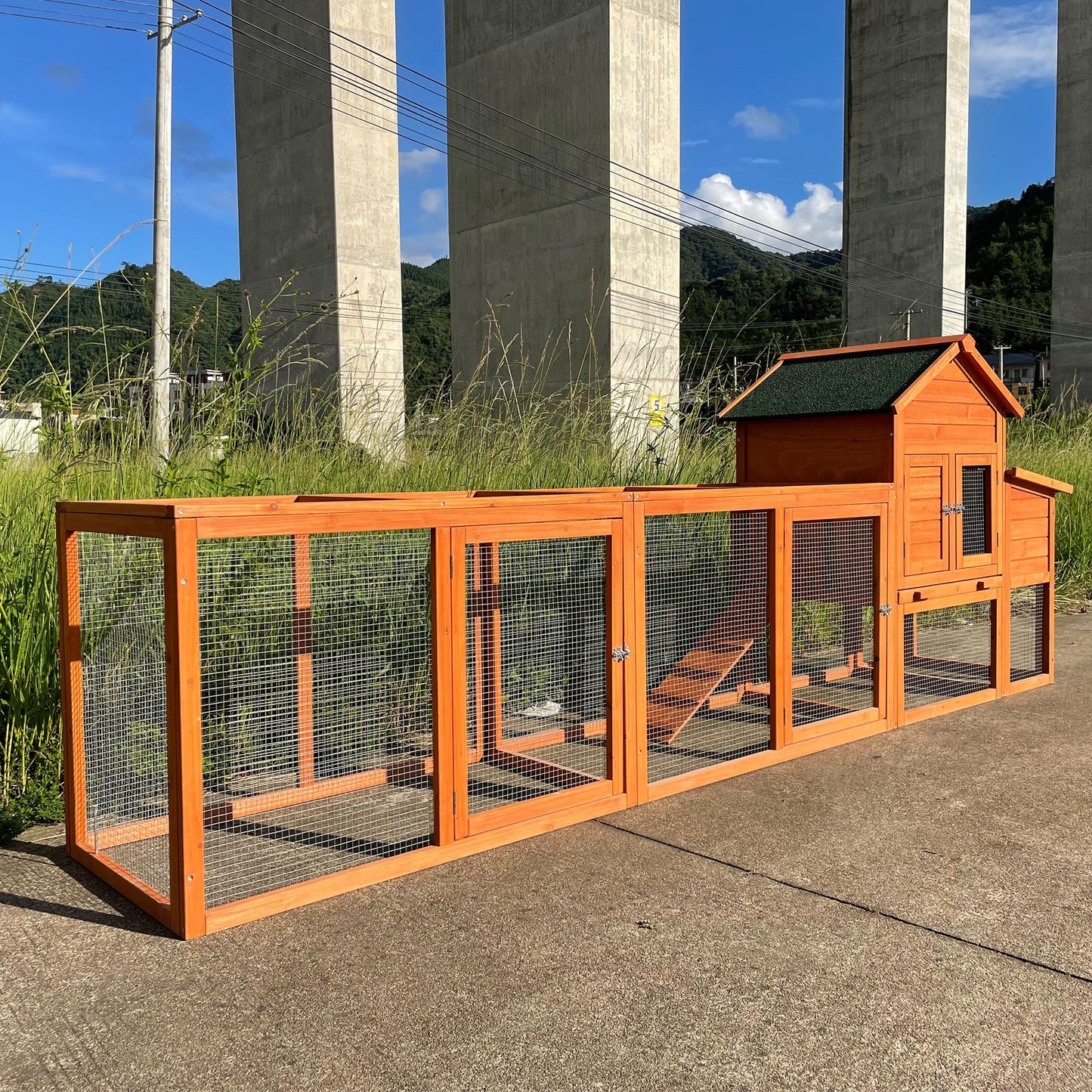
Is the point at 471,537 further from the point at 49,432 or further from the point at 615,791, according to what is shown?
the point at 49,432

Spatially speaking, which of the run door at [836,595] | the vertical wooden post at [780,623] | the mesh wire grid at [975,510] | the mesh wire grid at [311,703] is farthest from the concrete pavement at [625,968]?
the mesh wire grid at [975,510]

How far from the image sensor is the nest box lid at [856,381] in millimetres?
4941

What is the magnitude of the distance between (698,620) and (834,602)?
741 millimetres

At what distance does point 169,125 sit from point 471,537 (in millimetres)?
12045

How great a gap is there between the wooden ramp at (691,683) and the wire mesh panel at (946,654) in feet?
3.55

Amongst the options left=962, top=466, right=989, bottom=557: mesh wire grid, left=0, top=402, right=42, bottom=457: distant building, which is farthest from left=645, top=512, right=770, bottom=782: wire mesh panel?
left=0, top=402, right=42, bottom=457: distant building

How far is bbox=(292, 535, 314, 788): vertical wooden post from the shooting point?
138 inches

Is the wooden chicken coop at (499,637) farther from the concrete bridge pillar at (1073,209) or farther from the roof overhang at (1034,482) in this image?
the concrete bridge pillar at (1073,209)

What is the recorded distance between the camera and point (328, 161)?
13.6m

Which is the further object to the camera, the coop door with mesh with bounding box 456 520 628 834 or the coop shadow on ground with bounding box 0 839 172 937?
the coop door with mesh with bounding box 456 520 628 834

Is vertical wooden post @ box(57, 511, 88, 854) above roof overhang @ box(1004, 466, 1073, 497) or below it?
below

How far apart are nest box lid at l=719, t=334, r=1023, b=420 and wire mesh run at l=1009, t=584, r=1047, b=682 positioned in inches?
47.0

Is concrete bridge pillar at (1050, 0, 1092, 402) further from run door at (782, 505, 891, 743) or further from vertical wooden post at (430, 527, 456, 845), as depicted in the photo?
vertical wooden post at (430, 527, 456, 845)

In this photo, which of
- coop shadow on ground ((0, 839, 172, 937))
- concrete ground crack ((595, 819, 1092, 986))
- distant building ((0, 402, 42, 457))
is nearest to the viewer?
concrete ground crack ((595, 819, 1092, 986))
